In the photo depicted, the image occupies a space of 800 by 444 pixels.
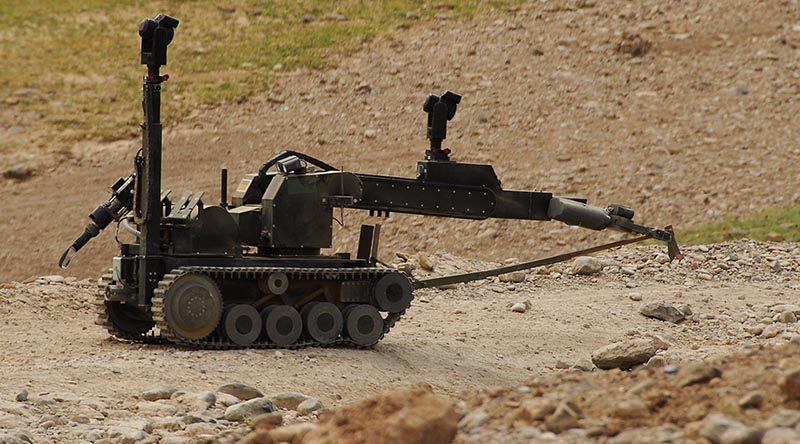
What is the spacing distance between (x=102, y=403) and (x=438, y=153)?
699cm

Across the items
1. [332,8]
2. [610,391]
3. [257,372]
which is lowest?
[257,372]

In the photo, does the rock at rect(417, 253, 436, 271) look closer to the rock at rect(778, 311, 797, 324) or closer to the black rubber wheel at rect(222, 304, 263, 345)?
the rock at rect(778, 311, 797, 324)

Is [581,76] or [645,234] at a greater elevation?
[581,76]

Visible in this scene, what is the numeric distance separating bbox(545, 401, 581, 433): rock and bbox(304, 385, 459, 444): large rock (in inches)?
23.4

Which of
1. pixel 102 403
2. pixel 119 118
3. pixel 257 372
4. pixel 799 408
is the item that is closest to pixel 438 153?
pixel 257 372

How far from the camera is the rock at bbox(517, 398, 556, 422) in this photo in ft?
29.5

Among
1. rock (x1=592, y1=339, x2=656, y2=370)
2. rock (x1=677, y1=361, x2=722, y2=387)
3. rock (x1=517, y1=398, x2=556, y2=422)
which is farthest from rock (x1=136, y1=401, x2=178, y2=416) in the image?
rock (x1=592, y1=339, x2=656, y2=370)

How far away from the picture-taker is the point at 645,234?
66.5ft

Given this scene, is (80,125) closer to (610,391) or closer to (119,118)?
(119,118)

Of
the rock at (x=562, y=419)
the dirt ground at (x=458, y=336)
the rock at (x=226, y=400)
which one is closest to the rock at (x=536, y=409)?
the rock at (x=562, y=419)

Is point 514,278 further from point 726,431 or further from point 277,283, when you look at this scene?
point 726,431

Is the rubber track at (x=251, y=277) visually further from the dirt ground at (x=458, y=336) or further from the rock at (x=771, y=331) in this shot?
the rock at (x=771, y=331)

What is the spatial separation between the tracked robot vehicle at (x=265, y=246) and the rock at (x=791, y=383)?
9.67 metres

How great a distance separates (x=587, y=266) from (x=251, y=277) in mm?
8995
